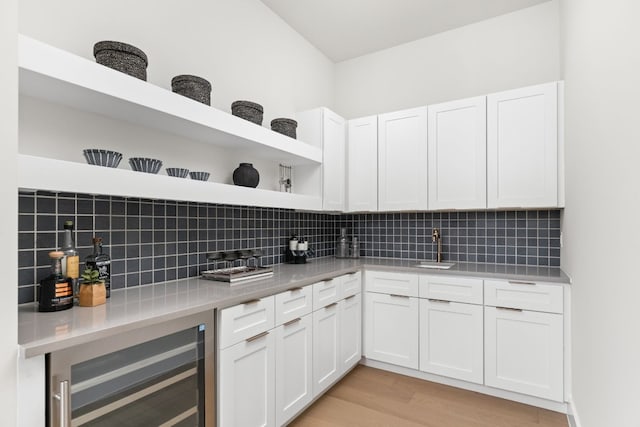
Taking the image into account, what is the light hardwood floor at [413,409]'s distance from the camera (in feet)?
7.02

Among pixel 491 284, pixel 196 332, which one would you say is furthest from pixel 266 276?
pixel 491 284

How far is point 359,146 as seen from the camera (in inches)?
129

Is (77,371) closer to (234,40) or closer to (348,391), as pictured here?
(348,391)

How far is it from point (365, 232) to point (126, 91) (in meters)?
2.69

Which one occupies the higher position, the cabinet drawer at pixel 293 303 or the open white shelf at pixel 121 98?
the open white shelf at pixel 121 98

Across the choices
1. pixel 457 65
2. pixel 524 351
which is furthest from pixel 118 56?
pixel 524 351

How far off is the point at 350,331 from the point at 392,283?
0.53 meters

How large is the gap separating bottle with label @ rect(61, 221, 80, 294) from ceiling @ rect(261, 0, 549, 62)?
235 cm

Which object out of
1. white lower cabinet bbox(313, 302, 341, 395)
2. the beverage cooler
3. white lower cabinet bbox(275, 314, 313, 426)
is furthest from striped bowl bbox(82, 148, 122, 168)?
white lower cabinet bbox(313, 302, 341, 395)

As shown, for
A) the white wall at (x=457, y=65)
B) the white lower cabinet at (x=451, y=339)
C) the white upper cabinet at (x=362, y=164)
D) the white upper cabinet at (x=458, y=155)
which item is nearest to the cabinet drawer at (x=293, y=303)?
the white lower cabinet at (x=451, y=339)

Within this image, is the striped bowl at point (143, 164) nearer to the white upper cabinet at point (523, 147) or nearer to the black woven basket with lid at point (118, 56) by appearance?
the black woven basket with lid at point (118, 56)

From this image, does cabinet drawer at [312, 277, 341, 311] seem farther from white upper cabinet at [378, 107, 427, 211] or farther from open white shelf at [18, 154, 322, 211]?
white upper cabinet at [378, 107, 427, 211]

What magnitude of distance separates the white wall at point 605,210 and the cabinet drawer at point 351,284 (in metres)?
1.50

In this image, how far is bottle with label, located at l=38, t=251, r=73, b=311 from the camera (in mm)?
1306
